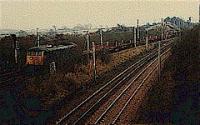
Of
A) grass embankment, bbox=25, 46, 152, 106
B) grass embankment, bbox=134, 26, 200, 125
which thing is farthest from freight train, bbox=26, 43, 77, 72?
grass embankment, bbox=134, 26, 200, 125

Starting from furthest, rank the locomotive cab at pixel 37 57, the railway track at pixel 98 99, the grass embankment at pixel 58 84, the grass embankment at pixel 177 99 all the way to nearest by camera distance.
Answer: the locomotive cab at pixel 37 57 < the grass embankment at pixel 58 84 < the railway track at pixel 98 99 < the grass embankment at pixel 177 99

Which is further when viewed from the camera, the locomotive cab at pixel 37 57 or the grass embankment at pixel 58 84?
the locomotive cab at pixel 37 57

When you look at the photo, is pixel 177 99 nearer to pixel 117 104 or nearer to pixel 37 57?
Answer: pixel 117 104

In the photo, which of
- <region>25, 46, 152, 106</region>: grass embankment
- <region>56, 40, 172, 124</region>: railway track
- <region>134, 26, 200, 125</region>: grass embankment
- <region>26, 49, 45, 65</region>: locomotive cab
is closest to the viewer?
<region>134, 26, 200, 125</region>: grass embankment

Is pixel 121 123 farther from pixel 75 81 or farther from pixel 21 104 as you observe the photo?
pixel 75 81

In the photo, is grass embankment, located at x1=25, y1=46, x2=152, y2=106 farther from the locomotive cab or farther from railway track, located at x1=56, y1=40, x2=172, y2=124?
the locomotive cab

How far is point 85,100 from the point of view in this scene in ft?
69.6

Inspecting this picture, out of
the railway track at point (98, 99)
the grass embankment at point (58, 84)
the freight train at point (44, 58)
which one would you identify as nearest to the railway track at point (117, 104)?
the railway track at point (98, 99)

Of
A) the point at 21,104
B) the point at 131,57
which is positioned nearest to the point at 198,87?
the point at 21,104

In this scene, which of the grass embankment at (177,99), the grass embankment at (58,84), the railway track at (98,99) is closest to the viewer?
the grass embankment at (177,99)

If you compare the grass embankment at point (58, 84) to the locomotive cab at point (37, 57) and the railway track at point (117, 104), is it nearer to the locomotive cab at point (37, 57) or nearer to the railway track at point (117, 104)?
the locomotive cab at point (37, 57)

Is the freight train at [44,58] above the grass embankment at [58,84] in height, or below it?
above

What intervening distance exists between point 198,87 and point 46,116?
821 centimetres

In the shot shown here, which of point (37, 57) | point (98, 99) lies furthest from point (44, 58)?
point (98, 99)
